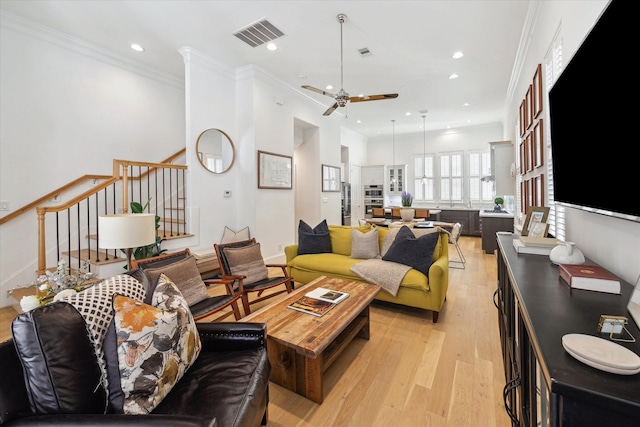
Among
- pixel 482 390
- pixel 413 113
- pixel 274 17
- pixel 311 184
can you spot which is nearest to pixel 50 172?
pixel 274 17

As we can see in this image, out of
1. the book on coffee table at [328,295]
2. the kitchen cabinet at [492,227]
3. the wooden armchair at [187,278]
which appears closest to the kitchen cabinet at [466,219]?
the kitchen cabinet at [492,227]

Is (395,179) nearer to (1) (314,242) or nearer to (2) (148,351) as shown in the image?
(1) (314,242)

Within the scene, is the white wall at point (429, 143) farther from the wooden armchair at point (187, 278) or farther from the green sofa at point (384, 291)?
the wooden armchair at point (187, 278)

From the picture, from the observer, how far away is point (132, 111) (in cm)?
466

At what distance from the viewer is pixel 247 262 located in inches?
127

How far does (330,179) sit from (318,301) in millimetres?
4791

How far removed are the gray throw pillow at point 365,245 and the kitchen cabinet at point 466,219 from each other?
5.53m

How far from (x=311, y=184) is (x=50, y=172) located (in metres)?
4.34

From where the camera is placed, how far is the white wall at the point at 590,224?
3.95 feet

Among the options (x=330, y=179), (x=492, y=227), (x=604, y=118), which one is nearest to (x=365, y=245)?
(x=604, y=118)

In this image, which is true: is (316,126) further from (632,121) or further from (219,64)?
(632,121)

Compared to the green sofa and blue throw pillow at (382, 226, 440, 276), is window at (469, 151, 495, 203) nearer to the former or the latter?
the green sofa

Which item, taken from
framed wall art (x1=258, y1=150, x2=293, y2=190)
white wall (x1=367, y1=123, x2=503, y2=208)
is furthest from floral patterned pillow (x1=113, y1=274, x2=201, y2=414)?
white wall (x1=367, y1=123, x2=503, y2=208)

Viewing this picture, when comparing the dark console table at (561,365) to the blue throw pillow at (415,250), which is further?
the blue throw pillow at (415,250)
